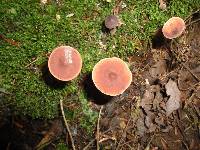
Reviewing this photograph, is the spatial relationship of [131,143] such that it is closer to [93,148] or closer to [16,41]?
[93,148]

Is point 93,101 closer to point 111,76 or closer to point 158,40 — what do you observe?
point 111,76

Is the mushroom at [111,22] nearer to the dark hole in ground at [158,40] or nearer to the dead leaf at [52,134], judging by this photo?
the dark hole in ground at [158,40]

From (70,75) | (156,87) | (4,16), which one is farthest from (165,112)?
→ (4,16)

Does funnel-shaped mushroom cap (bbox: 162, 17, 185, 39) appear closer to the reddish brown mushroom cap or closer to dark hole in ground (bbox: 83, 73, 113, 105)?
the reddish brown mushroom cap

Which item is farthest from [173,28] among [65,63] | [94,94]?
[65,63]

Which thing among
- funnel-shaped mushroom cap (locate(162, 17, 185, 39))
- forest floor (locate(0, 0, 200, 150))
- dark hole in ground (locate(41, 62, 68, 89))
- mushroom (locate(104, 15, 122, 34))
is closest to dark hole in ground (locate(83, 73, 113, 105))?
forest floor (locate(0, 0, 200, 150))

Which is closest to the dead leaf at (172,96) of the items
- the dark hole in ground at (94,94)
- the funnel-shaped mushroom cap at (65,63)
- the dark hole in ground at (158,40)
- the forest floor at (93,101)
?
the forest floor at (93,101)
